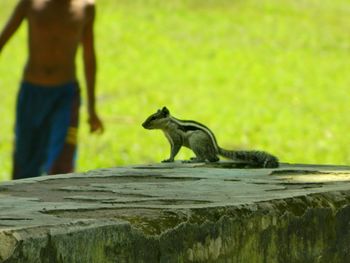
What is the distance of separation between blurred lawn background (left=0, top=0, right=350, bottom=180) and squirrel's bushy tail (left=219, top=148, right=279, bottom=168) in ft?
17.7

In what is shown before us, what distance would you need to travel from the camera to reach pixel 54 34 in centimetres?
859

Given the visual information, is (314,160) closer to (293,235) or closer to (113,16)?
(293,235)

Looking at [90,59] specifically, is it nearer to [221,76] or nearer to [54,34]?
[54,34]

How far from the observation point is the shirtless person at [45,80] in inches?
335

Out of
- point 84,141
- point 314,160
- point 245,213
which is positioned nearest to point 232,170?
point 245,213

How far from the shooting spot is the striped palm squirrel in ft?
20.8

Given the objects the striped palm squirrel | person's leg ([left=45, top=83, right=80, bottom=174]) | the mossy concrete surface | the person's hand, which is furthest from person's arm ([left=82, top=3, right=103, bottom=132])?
the mossy concrete surface

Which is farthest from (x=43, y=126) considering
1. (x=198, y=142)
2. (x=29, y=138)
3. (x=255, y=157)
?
(x=255, y=157)

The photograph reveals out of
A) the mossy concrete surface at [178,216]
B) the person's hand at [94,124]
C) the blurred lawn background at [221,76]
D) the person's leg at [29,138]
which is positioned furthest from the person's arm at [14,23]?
the blurred lawn background at [221,76]

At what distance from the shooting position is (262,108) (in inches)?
666

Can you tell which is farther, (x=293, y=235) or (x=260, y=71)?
(x=260, y=71)

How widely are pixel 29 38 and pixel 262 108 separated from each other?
8.49 meters

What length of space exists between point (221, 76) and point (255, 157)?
13.5m

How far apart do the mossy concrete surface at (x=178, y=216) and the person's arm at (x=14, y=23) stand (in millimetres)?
2826
